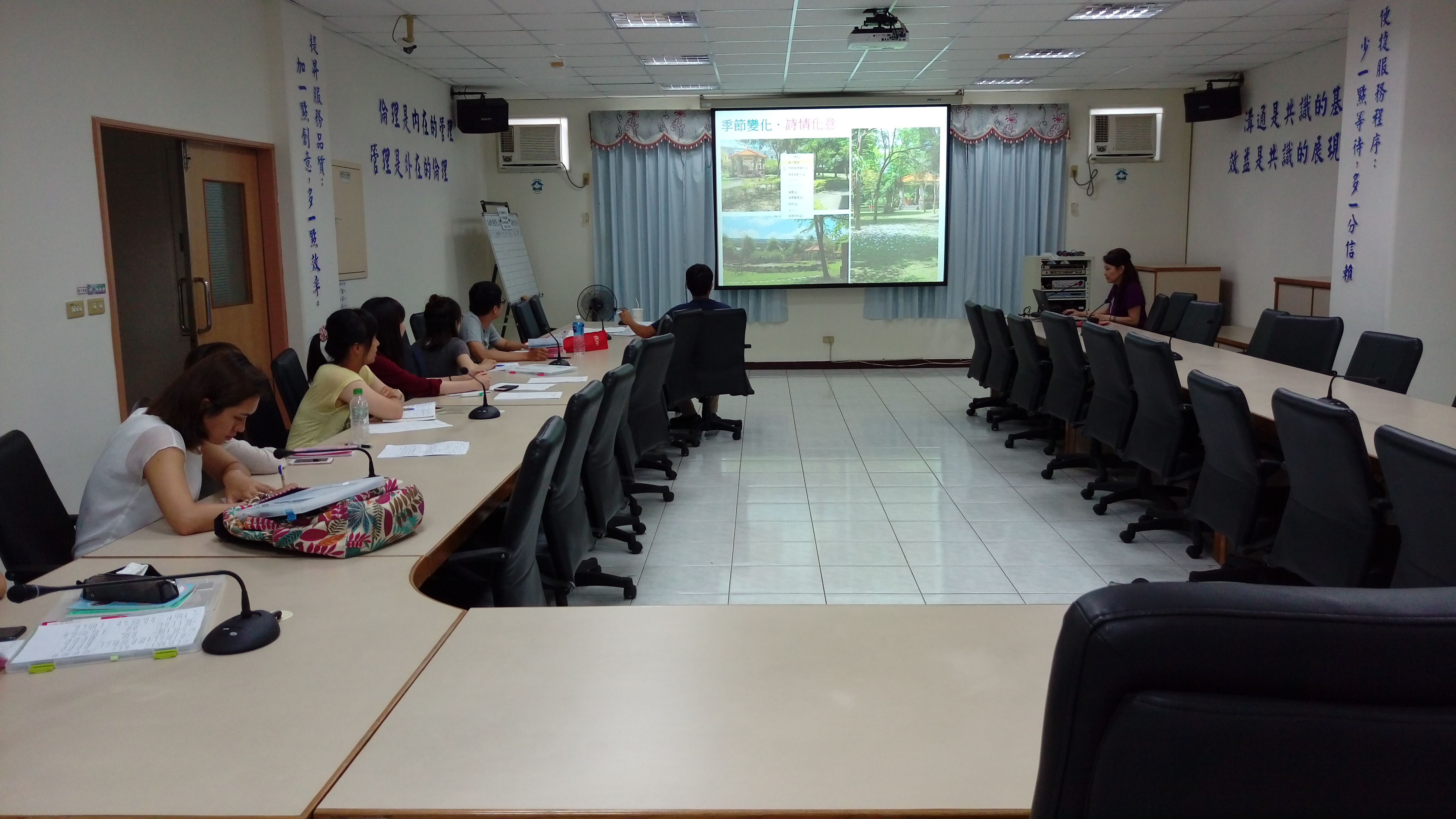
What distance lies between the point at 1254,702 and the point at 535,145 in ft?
32.2

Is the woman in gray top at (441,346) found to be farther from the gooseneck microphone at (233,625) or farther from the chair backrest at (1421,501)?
the chair backrest at (1421,501)

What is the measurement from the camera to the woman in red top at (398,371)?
4531 mm

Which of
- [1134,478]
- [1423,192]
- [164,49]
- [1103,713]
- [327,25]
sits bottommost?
[1134,478]

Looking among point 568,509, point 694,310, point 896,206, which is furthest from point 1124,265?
point 568,509

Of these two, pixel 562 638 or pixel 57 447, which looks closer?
pixel 562 638

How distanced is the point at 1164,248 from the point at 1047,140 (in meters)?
1.65

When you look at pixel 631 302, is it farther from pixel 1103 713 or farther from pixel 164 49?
pixel 1103 713

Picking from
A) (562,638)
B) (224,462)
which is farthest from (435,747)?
(224,462)

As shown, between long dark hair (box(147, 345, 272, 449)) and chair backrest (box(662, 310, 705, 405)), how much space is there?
366 cm

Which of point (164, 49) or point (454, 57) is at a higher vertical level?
point (454, 57)

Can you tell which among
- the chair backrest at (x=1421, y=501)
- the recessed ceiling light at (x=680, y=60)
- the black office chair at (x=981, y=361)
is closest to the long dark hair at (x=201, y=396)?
the chair backrest at (x=1421, y=501)

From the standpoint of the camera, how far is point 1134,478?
219 inches

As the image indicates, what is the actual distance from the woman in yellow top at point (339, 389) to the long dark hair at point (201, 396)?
1150mm

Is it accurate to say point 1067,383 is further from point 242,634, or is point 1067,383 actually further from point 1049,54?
point 242,634
